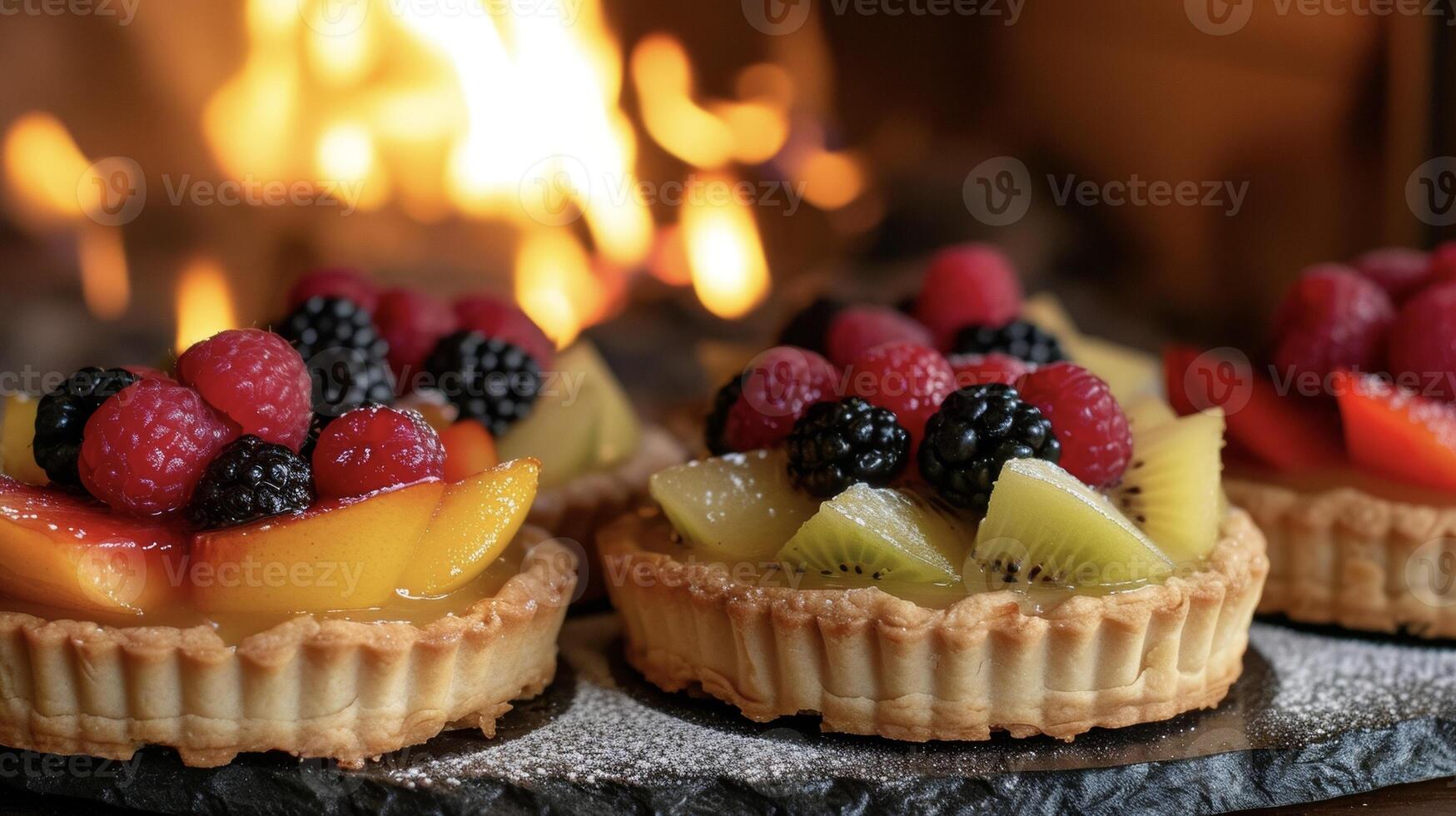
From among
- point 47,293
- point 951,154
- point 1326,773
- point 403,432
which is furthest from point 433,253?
point 1326,773

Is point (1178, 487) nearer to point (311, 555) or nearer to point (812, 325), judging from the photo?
point (812, 325)

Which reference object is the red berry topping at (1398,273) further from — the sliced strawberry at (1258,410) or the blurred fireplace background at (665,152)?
the blurred fireplace background at (665,152)

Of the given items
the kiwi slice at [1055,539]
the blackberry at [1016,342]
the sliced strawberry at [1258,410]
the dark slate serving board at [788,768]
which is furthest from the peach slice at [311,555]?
the sliced strawberry at [1258,410]

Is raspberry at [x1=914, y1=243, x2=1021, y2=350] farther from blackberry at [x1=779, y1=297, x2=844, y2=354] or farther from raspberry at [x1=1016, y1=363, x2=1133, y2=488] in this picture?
raspberry at [x1=1016, y1=363, x2=1133, y2=488]

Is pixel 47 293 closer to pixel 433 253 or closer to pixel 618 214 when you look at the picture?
pixel 433 253

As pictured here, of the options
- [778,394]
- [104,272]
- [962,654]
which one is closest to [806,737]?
[962,654]

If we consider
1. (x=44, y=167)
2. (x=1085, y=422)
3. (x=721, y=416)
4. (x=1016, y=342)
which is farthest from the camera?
(x=44, y=167)
